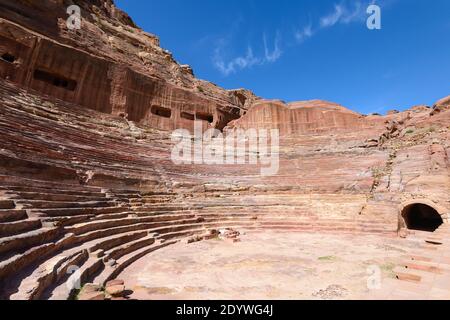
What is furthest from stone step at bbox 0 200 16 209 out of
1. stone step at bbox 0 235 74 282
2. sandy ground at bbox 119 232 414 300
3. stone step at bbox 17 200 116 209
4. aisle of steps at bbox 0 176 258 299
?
sandy ground at bbox 119 232 414 300

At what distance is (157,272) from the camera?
6.39 meters

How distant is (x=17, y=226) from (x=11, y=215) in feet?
1.78

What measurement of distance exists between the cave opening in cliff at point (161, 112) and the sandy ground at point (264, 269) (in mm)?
17157

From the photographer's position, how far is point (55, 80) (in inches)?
749

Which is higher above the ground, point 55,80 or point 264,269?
point 55,80

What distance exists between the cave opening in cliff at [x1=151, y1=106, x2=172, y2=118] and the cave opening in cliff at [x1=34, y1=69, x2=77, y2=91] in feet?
22.1

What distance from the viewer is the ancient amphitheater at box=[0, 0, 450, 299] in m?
5.48

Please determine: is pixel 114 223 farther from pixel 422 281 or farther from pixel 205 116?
pixel 205 116

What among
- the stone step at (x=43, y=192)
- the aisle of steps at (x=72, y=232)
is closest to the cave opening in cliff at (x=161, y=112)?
the aisle of steps at (x=72, y=232)

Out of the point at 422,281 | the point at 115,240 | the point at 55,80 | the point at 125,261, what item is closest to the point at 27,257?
the point at 125,261

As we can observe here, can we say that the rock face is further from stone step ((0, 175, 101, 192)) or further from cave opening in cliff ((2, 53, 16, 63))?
stone step ((0, 175, 101, 192))

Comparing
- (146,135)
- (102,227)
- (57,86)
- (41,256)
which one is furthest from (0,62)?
(41,256)

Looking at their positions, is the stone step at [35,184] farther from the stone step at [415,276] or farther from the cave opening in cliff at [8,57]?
the cave opening in cliff at [8,57]

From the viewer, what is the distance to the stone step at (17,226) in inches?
190
